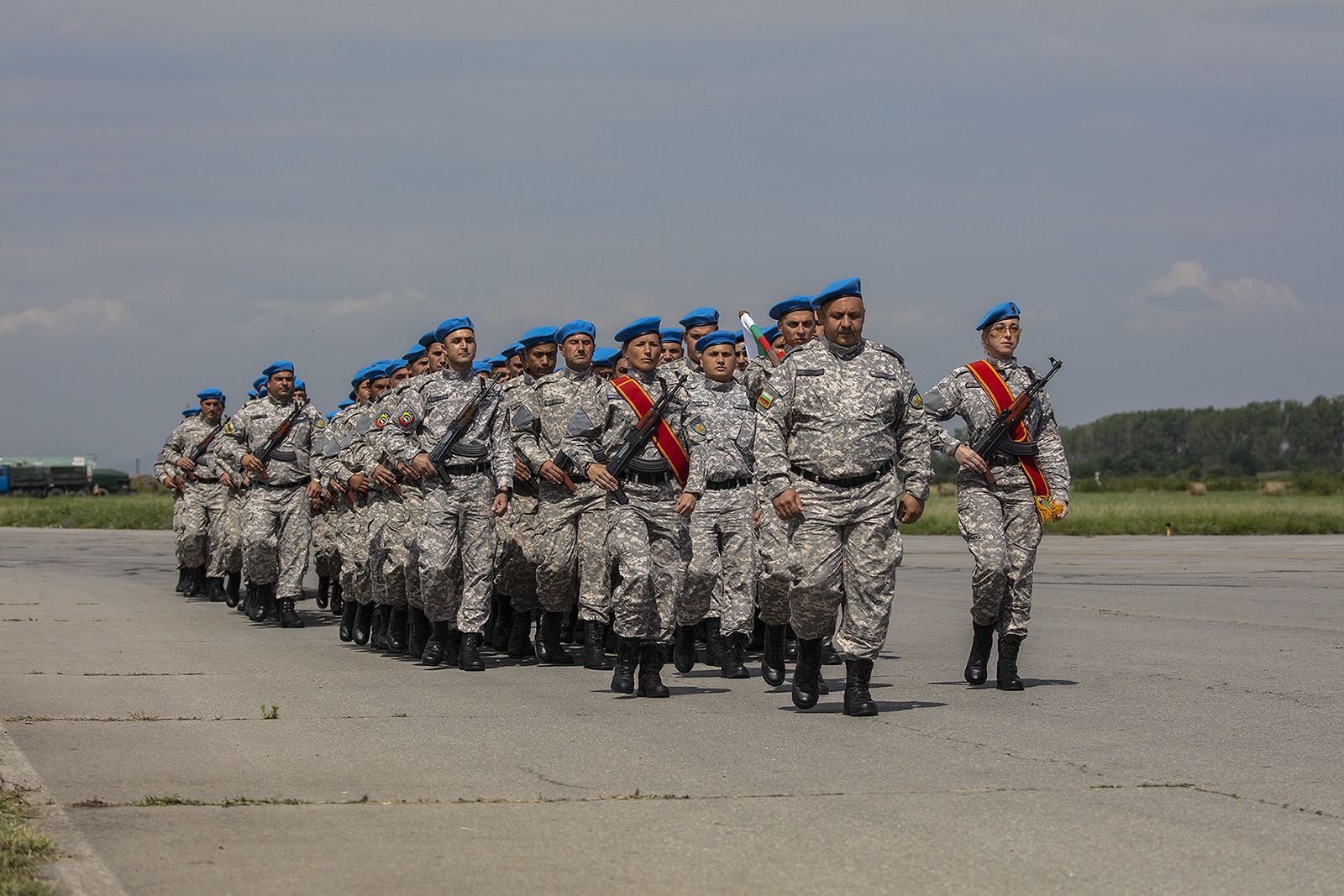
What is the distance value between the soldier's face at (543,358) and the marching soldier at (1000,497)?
3702 mm

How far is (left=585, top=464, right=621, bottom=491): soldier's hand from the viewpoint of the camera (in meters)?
8.55

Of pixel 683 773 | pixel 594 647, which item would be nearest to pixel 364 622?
pixel 594 647

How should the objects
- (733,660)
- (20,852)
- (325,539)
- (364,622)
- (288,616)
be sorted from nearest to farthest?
(20,852)
(733,660)
(364,622)
(288,616)
(325,539)

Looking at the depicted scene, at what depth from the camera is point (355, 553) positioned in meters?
12.4

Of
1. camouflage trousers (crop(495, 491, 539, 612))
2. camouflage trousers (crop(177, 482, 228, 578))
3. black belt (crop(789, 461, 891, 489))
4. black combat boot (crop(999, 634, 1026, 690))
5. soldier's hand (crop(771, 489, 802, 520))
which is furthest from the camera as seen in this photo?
camouflage trousers (crop(177, 482, 228, 578))

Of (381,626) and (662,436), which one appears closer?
(662,436)

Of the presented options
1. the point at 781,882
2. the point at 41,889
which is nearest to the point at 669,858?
the point at 781,882

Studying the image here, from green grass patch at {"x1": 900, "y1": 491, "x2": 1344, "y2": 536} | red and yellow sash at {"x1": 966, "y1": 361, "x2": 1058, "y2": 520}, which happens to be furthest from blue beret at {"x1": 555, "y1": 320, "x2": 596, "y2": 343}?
green grass patch at {"x1": 900, "y1": 491, "x2": 1344, "y2": 536}

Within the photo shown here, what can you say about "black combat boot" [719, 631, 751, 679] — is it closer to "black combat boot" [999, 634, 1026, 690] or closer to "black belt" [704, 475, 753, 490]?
"black belt" [704, 475, 753, 490]

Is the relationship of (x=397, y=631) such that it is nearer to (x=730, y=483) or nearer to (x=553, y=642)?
(x=553, y=642)

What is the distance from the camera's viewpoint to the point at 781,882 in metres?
4.30

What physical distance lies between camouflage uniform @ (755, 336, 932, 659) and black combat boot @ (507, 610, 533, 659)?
3922 millimetres

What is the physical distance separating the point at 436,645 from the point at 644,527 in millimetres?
2512

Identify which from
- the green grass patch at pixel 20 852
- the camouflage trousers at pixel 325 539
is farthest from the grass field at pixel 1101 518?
the green grass patch at pixel 20 852
